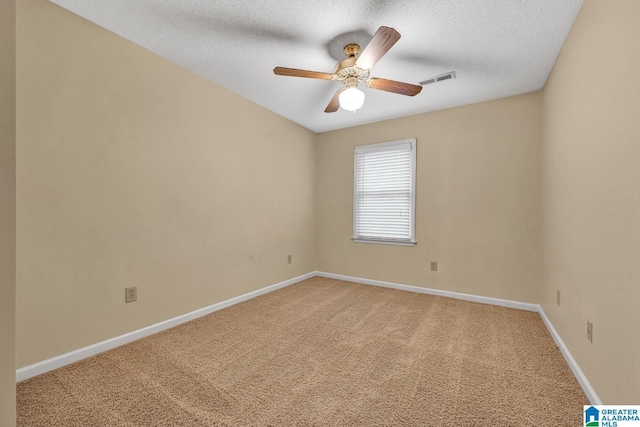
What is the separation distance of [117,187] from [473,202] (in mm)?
3748

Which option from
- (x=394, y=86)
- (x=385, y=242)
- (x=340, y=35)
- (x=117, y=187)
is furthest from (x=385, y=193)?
(x=117, y=187)

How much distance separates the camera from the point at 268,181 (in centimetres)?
366

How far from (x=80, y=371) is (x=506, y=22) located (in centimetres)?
380

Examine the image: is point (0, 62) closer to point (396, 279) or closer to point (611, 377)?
point (611, 377)

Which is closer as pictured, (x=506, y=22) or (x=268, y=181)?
(x=506, y=22)

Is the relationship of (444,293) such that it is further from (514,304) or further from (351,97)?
(351,97)

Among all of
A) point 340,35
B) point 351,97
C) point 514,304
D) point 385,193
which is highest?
point 340,35

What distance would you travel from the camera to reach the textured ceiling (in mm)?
1789

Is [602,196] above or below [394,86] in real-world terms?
below

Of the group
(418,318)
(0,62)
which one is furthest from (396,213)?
(0,62)

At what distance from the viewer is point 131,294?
88.4 inches

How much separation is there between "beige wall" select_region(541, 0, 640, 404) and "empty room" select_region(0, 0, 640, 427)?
0.02m

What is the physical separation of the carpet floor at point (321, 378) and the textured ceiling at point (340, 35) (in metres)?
2.44

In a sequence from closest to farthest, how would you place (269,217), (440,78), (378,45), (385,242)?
1. (378,45)
2. (440,78)
3. (269,217)
4. (385,242)
